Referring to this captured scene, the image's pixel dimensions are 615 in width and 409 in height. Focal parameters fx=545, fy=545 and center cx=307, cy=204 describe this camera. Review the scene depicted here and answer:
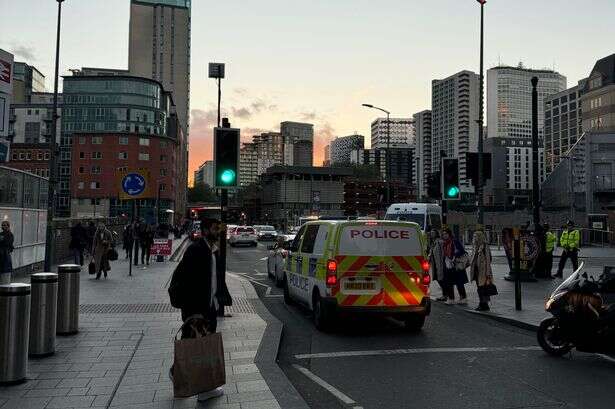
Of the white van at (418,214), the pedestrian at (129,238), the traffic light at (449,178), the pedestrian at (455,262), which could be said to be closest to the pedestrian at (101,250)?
the pedestrian at (129,238)

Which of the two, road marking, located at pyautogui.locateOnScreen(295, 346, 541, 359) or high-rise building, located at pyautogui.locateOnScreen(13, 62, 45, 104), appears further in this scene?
high-rise building, located at pyautogui.locateOnScreen(13, 62, 45, 104)

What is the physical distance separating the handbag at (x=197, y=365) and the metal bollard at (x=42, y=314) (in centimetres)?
279

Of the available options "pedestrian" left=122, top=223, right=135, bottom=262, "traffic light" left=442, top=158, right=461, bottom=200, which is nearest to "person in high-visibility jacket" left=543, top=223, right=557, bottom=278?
"traffic light" left=442, top=158, right=461, bottom=200

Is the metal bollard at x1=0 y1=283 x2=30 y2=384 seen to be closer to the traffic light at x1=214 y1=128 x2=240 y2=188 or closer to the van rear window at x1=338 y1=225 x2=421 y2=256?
the van rear window at x1=338 y1=225 x2=421 y2=256

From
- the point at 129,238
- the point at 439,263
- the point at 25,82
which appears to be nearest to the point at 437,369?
the point at 439,263

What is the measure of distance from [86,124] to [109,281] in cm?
9287

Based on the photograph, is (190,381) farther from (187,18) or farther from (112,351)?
(187,18)

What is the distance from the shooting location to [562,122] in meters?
184

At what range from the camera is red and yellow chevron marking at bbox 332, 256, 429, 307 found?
920cm

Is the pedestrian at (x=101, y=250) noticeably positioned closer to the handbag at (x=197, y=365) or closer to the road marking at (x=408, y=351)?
the road marking at (x=408, y=351)

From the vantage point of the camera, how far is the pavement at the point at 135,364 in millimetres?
5512

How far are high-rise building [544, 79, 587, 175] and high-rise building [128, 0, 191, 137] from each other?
383ft

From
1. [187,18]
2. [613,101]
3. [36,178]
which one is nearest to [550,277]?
[36,178]

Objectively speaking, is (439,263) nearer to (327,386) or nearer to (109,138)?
(327,386)
